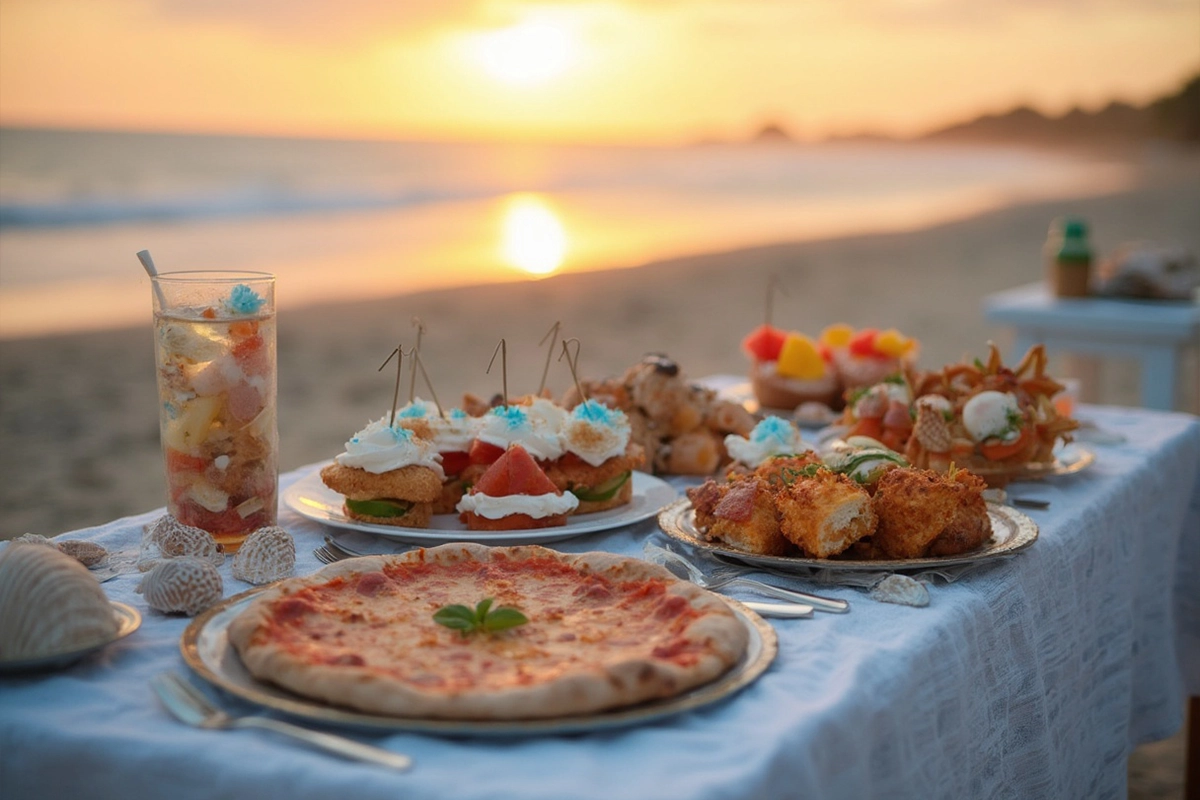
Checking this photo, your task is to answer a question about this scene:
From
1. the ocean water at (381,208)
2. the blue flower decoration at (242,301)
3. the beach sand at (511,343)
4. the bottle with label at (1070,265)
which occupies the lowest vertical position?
the beach sand at (511,343)

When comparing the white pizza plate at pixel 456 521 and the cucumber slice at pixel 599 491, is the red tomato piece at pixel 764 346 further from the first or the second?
the cucumber slice at pixel 599 491

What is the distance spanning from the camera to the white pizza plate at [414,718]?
149 cm

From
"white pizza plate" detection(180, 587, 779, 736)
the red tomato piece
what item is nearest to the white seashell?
"white pizza plate" detection(180, 587, 779, 736)

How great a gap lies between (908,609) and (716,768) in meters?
0.77

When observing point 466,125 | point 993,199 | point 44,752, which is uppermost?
point 466,125

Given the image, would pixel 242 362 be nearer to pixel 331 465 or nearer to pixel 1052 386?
pixel 331 465

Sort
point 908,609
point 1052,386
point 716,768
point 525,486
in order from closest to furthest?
point 716,768, point 908,609, point 525,486, point 1052,386

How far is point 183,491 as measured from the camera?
2383 mm

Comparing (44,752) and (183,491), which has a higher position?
(183,491)

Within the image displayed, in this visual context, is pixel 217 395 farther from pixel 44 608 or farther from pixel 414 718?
pixel 414 718

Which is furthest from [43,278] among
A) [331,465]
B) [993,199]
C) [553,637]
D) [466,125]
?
[466,125]

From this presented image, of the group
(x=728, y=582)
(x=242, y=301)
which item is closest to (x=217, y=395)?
(x=242, y=301)

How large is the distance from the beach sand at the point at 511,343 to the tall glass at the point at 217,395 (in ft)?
12.5

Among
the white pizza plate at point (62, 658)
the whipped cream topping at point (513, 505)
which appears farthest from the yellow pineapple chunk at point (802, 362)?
the white pizza plate at point (62, 658)
